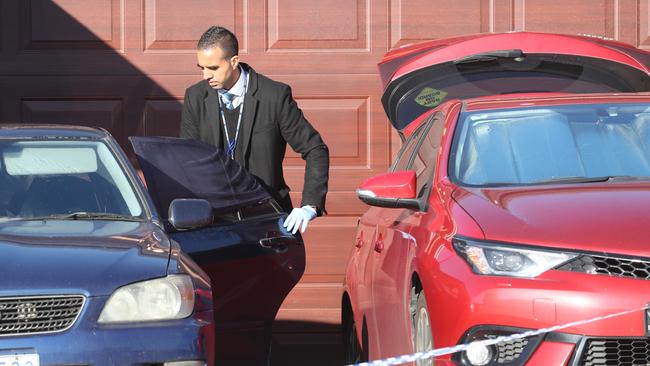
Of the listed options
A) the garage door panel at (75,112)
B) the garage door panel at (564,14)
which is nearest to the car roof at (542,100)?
the garage door panel at (564,14)

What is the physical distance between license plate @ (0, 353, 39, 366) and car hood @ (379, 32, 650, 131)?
3131 millimetres

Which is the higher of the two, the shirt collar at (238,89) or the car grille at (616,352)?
the shirt collar at (238,89)

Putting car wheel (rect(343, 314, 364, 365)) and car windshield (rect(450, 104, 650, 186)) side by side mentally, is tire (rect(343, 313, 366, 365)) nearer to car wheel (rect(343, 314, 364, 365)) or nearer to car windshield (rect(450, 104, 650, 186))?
car wheel (rect(343, 314, 364, 365))

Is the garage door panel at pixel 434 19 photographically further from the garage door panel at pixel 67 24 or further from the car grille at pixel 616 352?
the car grille at pixel 616 352

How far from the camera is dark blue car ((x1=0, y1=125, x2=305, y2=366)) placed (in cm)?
497

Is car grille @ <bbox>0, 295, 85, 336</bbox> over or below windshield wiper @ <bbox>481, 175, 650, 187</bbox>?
below

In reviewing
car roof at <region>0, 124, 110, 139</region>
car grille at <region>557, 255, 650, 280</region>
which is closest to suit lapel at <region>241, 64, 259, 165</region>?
car roof at <region>0, 124, 110, 139</region>

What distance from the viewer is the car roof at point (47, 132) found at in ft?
21.5

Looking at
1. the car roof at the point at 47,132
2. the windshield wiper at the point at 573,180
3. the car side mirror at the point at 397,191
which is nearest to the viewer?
the windshield wiper at the point at 573,180

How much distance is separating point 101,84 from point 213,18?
948 mm

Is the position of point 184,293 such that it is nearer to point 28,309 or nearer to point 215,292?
point 28,309

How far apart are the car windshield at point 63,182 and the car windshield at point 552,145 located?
1495 mm

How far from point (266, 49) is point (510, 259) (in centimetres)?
583

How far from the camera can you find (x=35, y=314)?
16.3 ft
